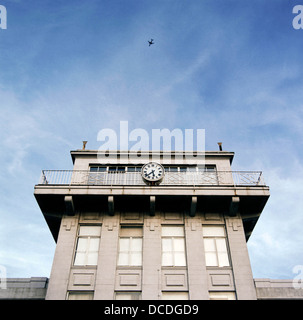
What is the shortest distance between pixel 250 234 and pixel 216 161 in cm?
466

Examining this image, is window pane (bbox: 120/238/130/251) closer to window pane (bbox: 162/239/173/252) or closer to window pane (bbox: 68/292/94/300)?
window pane (bbox: 162/239/173/252)

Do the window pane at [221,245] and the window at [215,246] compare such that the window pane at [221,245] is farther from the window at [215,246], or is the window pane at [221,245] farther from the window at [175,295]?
the window at [175,295]

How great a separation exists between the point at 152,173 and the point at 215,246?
488cm

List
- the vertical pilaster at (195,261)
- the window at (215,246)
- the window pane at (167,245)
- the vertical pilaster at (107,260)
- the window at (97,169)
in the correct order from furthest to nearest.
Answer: the window at (97,169)
the window pane at (167,245)
the window at (215,246)
the vertical pilaster at (195,261)
the vertical pilaster at (107,260)

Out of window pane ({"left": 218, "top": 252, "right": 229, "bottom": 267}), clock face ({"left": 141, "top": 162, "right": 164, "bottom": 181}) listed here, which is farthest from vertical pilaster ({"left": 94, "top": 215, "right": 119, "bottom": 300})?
window pane ({"left": 218, "top": 252, "right": 229, "bottom": 267})

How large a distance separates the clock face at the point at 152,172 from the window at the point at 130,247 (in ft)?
8.87

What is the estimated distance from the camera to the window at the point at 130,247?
51.2 feet

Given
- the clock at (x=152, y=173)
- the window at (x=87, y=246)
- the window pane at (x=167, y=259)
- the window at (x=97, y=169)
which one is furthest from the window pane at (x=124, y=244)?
the window at (x=97, y=169)

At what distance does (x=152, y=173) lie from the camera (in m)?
17.6

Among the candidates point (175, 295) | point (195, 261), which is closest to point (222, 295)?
point (195, 261)

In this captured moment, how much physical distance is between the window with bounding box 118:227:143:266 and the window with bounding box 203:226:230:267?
323 centimetres

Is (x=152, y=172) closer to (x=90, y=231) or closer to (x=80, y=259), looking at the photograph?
(x=90, y=231)
